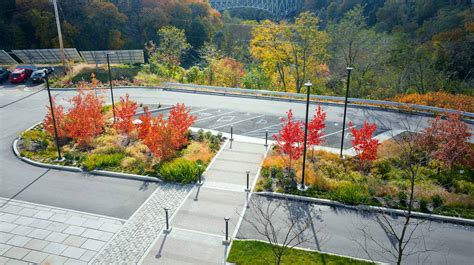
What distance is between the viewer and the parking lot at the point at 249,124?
913 inches

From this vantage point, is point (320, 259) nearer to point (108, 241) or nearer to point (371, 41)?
point (108, 241)

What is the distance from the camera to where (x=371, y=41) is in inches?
1437

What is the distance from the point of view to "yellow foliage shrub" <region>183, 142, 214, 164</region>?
1967cm

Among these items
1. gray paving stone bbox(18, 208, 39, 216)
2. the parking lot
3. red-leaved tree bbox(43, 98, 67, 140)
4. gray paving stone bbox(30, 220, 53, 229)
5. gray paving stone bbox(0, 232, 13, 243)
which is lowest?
gray paving stone bbox(0, 232, 13, 243)

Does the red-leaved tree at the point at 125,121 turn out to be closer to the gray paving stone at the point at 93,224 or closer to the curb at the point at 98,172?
the curb at the point at 98,172

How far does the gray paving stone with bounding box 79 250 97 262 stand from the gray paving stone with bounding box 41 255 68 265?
1.80 feet

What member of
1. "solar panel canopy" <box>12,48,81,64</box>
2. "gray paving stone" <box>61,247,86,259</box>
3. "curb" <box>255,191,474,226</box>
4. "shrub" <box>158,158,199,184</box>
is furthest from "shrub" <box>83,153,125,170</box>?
"solar panel canopy" <box>12,48,81,64</box>

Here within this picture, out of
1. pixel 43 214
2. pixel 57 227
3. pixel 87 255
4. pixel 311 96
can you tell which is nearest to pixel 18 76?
pixel 43 214

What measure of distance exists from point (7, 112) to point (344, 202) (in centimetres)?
2428

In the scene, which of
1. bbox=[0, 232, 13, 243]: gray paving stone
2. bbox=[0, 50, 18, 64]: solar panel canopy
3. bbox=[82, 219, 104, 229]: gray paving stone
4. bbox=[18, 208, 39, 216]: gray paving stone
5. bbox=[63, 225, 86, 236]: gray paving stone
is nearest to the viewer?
bbox=[0, 232, 13, 243]: gray paving stone

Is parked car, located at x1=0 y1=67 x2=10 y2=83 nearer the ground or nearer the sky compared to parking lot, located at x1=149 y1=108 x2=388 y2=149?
nearer the sky

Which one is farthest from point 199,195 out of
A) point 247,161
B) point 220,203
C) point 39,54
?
point 39,54

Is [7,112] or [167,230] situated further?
[7,112]

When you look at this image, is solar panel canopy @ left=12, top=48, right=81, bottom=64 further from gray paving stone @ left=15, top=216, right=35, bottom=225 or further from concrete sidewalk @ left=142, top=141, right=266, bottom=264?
gray paving stone @ left=15, top=216, right=35, bottom=225
